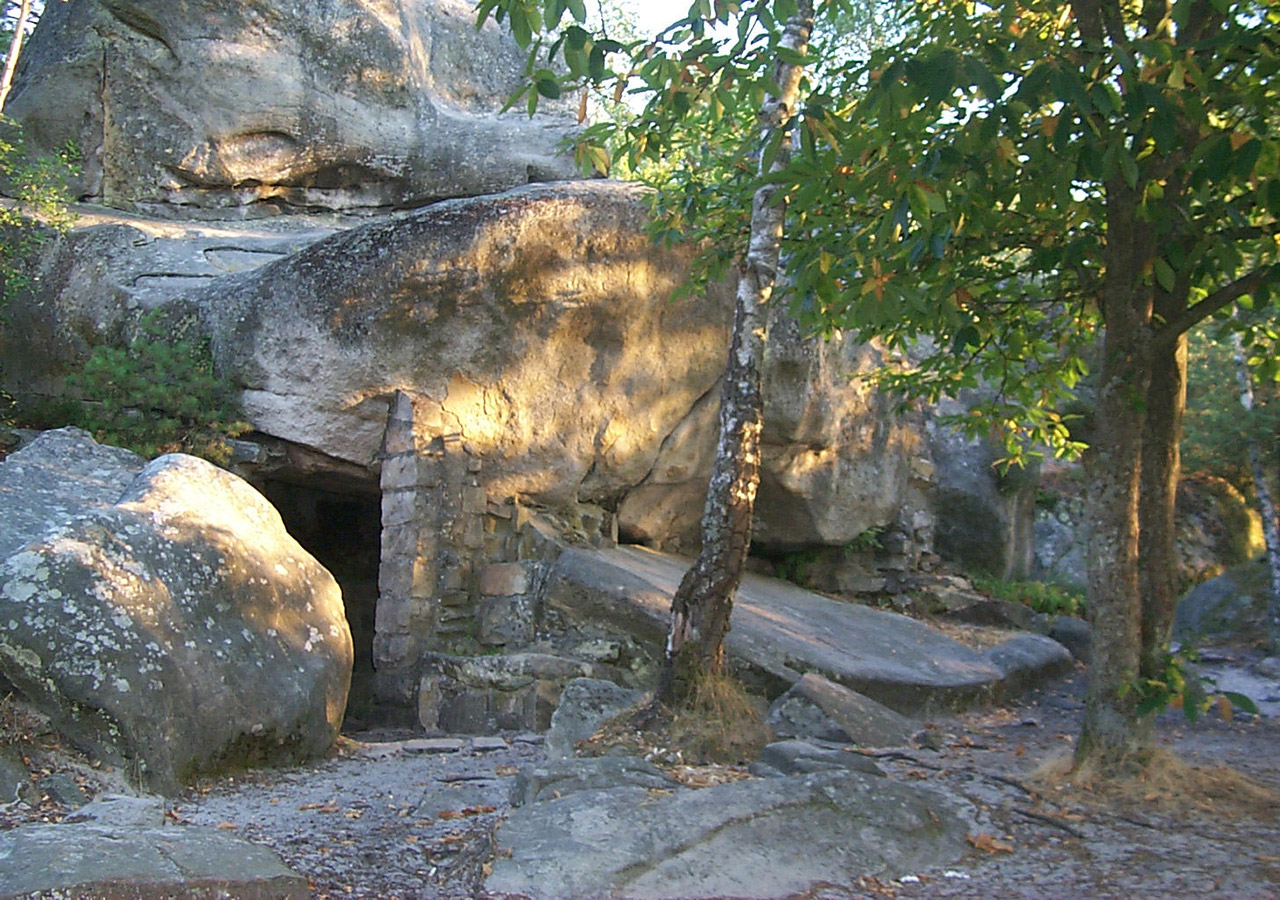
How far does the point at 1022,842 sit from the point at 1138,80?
9.31 ft

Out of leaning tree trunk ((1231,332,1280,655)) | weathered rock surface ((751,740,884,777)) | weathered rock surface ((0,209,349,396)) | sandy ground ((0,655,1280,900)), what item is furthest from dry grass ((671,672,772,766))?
leaning tree trunk ((1231,332,1280,655))

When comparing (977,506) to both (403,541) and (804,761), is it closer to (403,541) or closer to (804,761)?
(403,541)

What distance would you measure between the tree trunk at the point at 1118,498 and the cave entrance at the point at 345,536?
6.97m

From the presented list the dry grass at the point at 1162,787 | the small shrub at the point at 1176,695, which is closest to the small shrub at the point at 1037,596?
the dry grass at the point at 1162,787

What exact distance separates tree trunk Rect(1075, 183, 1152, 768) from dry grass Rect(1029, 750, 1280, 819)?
8 cm

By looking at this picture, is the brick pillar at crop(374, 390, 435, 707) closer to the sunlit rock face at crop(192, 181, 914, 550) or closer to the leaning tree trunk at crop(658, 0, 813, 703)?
the sunlit rock face at crop(192, 181, 914, 550)

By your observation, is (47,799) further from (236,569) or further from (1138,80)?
(1138,80)

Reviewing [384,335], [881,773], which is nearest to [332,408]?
[384,335]

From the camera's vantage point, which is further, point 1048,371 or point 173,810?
point 1048,371

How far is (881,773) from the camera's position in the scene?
16.7 ft

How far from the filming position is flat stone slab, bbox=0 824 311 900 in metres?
2.91

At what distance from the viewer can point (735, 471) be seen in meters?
5.87

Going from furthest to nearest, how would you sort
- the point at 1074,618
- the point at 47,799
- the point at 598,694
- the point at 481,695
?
the point at 1074,618
the point at 481,695
the point at 598,694
the point at 47,799

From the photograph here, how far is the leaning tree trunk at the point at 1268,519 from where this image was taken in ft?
34.8
